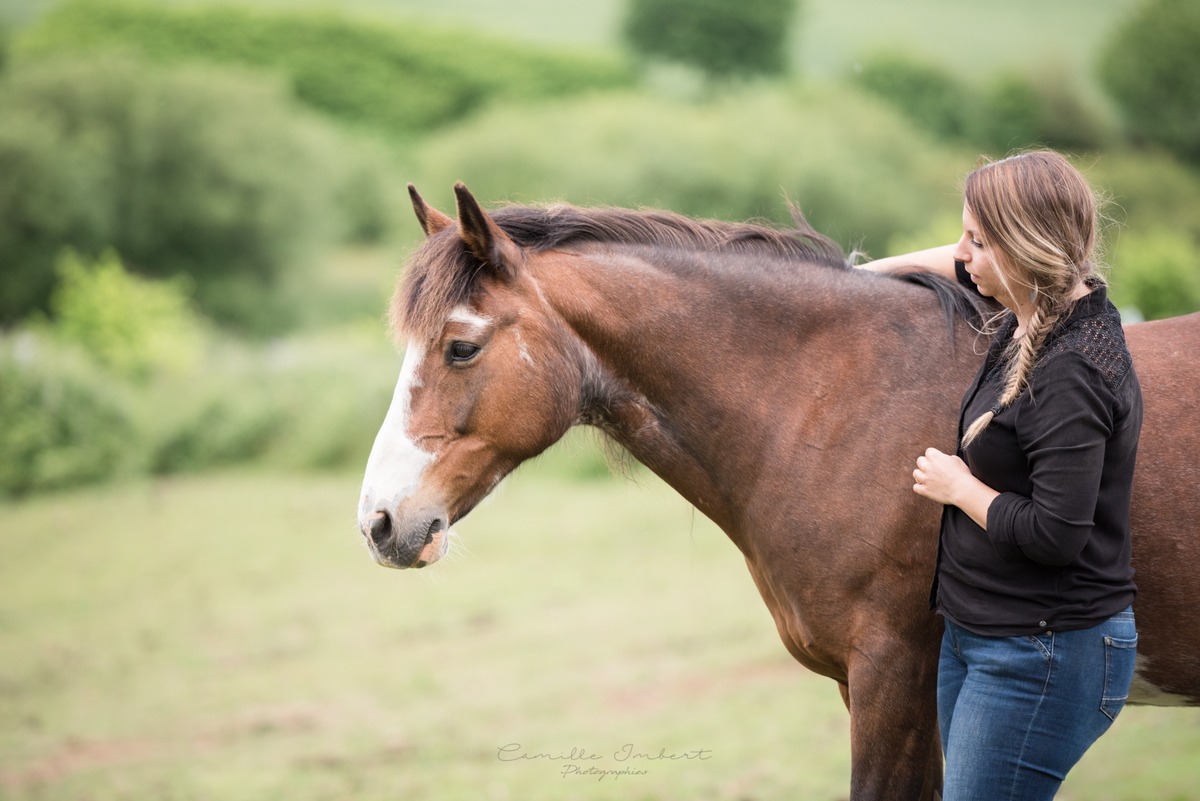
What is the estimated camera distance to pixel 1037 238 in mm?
1932

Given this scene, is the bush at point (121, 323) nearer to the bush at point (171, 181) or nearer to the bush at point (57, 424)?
the bush at point (171, 181)

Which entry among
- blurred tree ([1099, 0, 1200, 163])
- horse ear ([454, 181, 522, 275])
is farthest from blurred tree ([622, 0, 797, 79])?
horse ear ([454, 181, 522, 275])

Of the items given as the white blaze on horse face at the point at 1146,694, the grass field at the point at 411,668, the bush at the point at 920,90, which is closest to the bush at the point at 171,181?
the grass field at the point at 411,668

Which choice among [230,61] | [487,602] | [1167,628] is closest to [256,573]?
[487,602]

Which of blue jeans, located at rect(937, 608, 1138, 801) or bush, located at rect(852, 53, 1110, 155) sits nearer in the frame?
blue jeans, located at rect(937, 608, 1138, 801)

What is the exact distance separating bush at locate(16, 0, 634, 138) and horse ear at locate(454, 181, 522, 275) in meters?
25.6

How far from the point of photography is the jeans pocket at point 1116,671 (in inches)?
75.6

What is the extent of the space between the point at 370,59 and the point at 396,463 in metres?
27.9

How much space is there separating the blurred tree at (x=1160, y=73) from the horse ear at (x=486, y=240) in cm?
2211

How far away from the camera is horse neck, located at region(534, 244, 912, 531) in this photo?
8.49 feet

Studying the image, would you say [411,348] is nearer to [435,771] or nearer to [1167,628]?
[1167,628]

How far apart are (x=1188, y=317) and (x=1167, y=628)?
87cm

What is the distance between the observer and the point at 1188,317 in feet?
8.71

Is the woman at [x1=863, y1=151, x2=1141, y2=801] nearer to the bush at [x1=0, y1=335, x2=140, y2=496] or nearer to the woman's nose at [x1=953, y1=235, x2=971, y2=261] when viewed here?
the woman's nose at [x1=953, y1=235, x2=971, y2=261]
